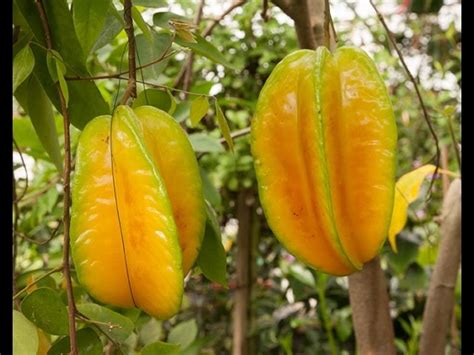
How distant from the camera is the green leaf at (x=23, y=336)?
53 centimetres

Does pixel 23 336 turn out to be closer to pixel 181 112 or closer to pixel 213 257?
pixel 213 257

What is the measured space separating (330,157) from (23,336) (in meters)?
A: 0.26

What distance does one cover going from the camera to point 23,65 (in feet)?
1.90

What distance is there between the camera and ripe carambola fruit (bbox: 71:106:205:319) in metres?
0.48

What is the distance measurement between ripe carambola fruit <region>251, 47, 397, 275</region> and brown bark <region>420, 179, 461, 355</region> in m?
0.50

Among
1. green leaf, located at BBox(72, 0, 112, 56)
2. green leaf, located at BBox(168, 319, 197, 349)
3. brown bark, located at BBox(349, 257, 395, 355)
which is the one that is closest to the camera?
green leaf, located at BBox(72, 0, 112, 56)

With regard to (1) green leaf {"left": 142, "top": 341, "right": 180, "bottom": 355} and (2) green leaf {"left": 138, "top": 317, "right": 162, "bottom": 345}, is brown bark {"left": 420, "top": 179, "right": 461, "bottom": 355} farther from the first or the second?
(1) green leaf {"left": 142, "top": 341, "right": 180, "bottom": 355}

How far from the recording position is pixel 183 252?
518 mm

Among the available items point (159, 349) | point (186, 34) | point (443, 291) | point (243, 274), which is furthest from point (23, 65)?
point (243, 274)

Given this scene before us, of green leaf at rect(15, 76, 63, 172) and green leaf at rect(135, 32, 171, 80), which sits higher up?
green leaf at rect(135, 32, 171, 80)

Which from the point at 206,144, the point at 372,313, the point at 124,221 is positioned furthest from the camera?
the point at 206,144

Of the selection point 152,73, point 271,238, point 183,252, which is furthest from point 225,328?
point 183,252

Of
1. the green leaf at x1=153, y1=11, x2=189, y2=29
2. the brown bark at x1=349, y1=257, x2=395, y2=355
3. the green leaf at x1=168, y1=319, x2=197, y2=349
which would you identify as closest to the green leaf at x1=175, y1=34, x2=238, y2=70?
the green leaf at x1=153, y1=11, x2=189, y2=29

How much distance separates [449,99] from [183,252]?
1.95 metres
